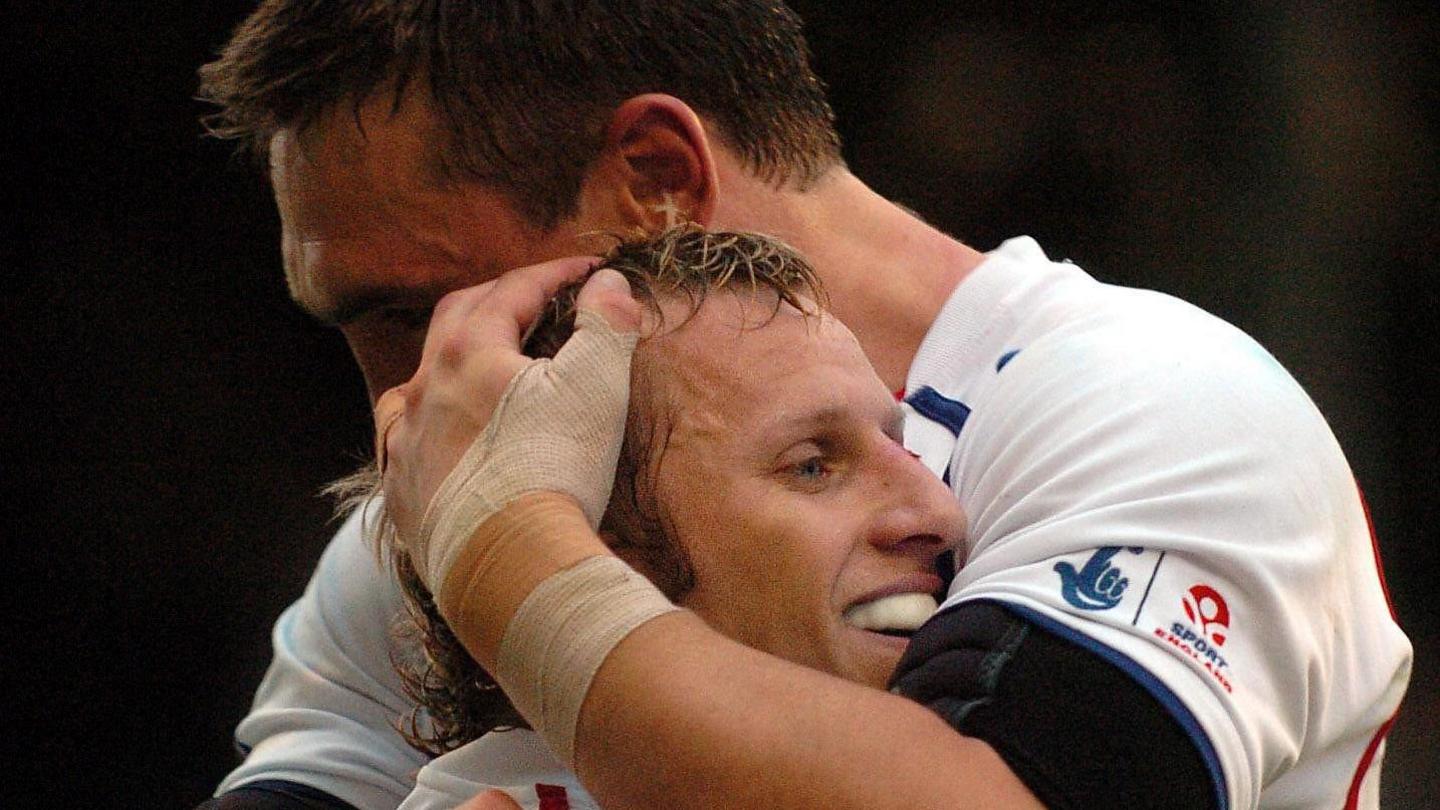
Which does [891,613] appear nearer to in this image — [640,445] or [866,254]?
[640,445]

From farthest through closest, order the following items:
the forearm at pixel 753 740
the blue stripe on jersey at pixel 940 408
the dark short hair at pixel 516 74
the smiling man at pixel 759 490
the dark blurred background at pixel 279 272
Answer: the dark blurred background at pixel 279 272 → the dark short hair at pixel 516 74 → the blue stripe on jersey at pixel 940 408 → the smiling man at pixel 759 490 → the forearm at pixel 753 740

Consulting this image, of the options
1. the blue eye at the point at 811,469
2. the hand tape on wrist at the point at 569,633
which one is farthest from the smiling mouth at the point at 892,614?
the hand tape on wrist at the point at 569,633

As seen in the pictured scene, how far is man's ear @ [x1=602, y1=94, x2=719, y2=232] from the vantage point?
7.06 ft

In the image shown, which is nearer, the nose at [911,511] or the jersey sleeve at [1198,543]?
the jersey sleeve at [1198,543]

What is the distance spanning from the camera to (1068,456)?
169cm

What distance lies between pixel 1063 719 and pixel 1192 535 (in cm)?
24

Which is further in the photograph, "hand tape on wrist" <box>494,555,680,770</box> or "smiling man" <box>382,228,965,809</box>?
"smiling man" <box>382,228,965,809</box>

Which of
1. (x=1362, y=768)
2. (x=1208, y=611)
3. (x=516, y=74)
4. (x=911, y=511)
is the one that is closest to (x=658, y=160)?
(x=516, y=74)

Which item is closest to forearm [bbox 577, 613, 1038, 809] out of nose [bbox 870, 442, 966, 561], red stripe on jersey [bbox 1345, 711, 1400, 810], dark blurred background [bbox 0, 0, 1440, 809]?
nose [bbox 870, 442, 966, 561]

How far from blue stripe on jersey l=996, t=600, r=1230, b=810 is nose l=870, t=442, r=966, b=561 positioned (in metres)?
0.19

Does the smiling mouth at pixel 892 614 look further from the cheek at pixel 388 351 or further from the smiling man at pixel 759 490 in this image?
the cheek at pixel 388 351

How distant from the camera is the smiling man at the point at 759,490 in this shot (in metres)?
1.62

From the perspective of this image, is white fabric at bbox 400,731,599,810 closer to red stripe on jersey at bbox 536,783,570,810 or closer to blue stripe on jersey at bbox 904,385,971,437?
red stripe on jersey at bbox 536,783,570,810

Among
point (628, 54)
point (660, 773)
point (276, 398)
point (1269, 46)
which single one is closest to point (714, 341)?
point (660, 773)
